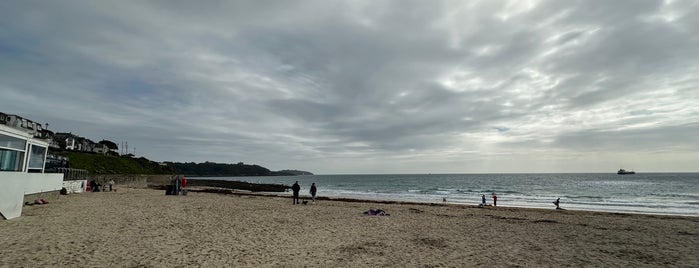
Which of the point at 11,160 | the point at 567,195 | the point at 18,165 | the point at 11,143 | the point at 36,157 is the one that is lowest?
the point at 567,195

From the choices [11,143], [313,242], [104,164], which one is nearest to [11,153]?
[11,143]

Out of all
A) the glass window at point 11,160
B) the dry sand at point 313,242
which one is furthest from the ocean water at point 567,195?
the glass window at point 11,160

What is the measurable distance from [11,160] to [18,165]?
0.82 metres

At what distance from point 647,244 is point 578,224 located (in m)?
5.00

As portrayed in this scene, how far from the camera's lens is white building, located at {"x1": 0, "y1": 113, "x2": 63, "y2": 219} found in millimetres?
12625

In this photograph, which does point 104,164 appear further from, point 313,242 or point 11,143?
point 313,242

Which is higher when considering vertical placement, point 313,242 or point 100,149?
point 100,149

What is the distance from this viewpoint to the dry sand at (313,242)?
8.55m

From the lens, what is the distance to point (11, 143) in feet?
45.5

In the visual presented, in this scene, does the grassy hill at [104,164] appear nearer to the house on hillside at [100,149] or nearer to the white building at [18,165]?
the house on hillside at [100,149]

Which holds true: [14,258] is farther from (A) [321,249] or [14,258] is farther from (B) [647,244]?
(B) [647,244]

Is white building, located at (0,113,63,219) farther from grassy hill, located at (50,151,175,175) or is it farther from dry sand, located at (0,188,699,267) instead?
grassy hill, located at (50,151,175,175)

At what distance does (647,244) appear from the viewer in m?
11.9

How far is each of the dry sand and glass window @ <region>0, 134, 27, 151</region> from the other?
290cm
